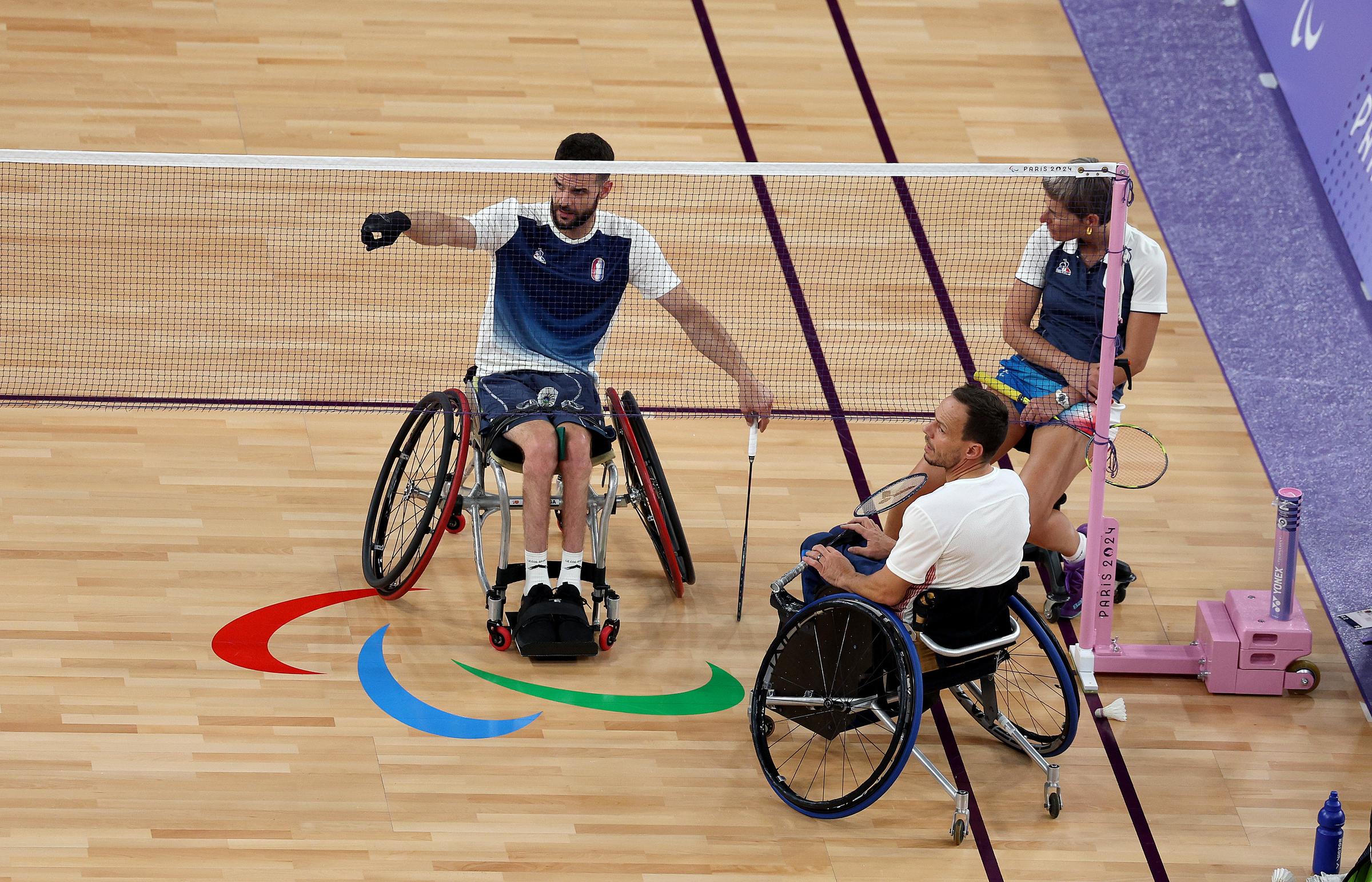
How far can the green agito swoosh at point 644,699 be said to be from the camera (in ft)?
19.7

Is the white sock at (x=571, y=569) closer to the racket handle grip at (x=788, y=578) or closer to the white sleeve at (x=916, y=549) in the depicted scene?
the racket handle grip at (x=788, y=578)

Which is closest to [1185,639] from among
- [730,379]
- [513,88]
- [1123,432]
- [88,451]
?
[1123,432]

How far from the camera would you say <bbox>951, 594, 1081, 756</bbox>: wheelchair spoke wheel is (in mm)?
5508

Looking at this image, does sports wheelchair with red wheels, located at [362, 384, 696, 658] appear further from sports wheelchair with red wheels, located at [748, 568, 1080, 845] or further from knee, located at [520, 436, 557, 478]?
sports wheelchair with red wheels, located at [748, 568, 1080, 845]

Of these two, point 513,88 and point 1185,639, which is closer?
point 1185,639

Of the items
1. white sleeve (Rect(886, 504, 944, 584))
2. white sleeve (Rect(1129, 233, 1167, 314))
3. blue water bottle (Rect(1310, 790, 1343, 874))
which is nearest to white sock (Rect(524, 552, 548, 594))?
white sleeve (Rect(886, 504, 944, 584))

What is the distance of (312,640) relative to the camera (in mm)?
6215

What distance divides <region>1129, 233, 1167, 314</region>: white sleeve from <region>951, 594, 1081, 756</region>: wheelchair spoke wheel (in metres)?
1.23

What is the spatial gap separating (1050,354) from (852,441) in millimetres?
1232

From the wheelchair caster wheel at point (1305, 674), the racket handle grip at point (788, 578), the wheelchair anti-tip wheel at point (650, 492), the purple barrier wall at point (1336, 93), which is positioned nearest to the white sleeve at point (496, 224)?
the wheelchair anti-tip wheel at point (650, 492)

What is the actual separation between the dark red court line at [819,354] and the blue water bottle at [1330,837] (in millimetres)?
949

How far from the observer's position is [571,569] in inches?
244

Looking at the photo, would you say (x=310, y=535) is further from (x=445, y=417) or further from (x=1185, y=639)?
(x=1185, y=639)

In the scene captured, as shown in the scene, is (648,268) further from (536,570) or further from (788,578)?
(788,578)
